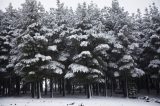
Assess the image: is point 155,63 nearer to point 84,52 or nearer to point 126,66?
point 126,66

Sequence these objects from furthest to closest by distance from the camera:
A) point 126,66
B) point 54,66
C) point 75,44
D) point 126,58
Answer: point 126,66 → point 126,58 → point 75,44 → point 54,66

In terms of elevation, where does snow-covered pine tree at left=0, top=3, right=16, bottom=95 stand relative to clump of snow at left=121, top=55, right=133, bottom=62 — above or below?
above

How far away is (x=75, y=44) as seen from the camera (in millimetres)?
25703

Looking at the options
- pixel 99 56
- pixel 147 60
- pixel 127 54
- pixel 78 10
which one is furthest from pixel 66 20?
pixel 147 60

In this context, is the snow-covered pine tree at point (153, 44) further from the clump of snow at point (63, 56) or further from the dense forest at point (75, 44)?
the clump of snow at point (63, 56)

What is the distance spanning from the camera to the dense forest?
2387 cm

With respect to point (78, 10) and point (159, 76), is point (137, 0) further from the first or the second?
point (159, 76)

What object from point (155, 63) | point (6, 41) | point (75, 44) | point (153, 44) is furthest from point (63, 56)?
point (153, 44)

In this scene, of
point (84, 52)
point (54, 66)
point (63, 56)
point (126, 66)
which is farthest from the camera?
point (63, 56)

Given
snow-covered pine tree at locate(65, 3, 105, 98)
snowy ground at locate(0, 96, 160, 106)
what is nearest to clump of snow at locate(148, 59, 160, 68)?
snowy ground at locate(0, 96, 160, 106)

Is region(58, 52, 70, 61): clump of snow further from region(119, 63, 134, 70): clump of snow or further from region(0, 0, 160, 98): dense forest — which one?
region(119, 63, 134, 70): clump of snow

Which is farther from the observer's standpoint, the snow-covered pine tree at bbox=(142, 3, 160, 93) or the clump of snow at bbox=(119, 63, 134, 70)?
the snow-covered pine tree at bbox=(142, 3, 160, 93)

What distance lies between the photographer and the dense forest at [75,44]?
23870mm

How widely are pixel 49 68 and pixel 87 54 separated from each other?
15.6 ft
